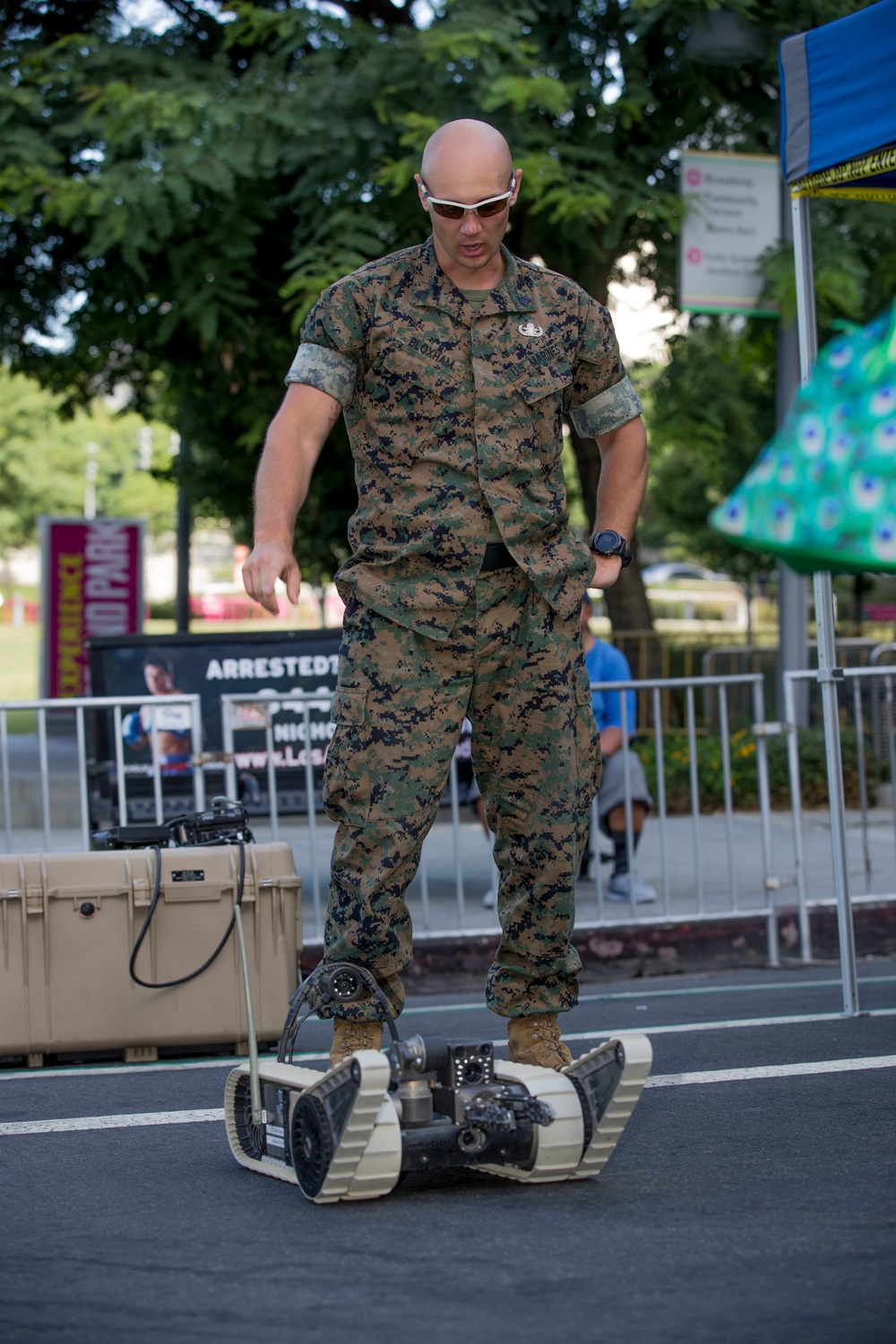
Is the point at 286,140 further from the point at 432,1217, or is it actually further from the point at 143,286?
the point at 432,1217

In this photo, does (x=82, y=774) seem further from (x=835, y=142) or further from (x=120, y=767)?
(x=835, y=142)

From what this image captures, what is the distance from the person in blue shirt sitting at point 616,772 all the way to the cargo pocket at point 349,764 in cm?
457

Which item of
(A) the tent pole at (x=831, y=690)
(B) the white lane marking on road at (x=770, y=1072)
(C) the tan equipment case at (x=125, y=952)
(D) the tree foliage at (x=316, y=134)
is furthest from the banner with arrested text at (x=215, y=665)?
(B) the white lane marking on road at (x=770, y=1072)

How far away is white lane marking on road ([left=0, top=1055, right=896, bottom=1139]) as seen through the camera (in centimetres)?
383

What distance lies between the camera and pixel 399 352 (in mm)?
3430

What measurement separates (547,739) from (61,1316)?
4.94 ft

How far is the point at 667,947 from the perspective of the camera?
23.6 feet

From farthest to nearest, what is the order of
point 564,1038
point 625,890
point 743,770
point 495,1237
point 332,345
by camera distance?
point 743,770 < point 625,890 < point 564,1038 < point 332,345 < point 495,1237

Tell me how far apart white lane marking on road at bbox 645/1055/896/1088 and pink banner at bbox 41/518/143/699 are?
12.6m

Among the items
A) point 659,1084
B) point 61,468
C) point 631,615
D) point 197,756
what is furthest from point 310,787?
point 61,468

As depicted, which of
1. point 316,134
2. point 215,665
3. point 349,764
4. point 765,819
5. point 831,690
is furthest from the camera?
point 316,134

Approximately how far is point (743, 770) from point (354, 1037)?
30.6ft

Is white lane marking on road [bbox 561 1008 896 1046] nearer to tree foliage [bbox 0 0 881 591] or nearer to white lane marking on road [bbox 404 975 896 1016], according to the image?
white lane marking on road [bbox 404 975 896 1016]

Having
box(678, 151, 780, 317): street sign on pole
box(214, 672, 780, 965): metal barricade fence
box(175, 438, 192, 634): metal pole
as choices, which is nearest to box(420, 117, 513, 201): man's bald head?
box(214, 672, 780, 965): metal barricade fence
